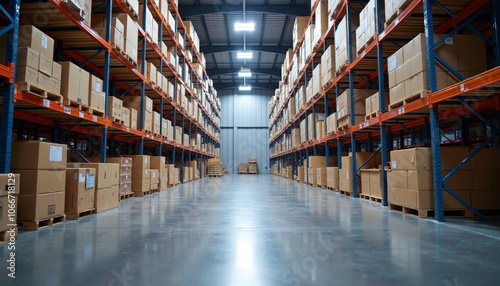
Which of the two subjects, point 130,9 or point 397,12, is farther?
point 130,9

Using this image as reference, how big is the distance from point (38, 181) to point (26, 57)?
169 centimetres

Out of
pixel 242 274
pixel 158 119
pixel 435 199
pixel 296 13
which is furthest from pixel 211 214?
pixel 296 13

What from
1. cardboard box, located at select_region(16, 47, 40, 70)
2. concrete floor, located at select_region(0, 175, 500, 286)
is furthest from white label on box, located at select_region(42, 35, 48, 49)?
concrete floor, located at select_region(0, 175, 500, 286)

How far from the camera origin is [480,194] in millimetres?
4676

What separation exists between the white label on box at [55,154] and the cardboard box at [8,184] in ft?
2.85

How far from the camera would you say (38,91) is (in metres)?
4.33

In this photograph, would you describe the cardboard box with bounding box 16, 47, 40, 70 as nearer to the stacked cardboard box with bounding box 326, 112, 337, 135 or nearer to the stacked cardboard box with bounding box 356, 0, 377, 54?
the stacked cardboard box with bounding box 356, 0, 377, 54

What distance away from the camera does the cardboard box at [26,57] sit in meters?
4.07

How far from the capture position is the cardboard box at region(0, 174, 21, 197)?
10.4 ft

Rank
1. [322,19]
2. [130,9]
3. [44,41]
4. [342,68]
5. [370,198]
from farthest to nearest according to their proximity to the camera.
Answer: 1. [322,19]
2. [342,68]
3. [130,9]
4. [370,198]
5. [44,41]

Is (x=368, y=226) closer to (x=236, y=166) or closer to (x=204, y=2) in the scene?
(x=204, y=2)

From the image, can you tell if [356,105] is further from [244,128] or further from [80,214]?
[244,128]

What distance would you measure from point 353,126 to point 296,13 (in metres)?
10.3

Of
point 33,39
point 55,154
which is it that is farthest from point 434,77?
point 33,39
